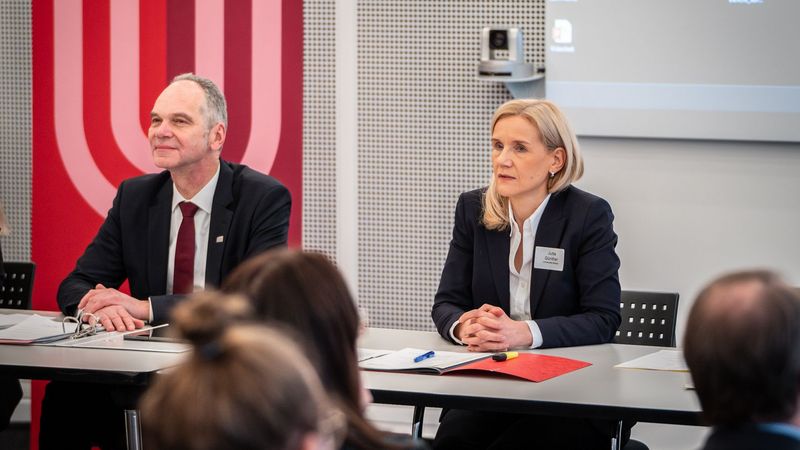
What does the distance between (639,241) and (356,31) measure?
5.89ft

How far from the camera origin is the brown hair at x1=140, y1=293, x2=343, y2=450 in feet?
3.62

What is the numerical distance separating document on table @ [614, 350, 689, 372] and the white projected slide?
76.2 inches

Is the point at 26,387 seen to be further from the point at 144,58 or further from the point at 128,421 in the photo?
the point at 128,421

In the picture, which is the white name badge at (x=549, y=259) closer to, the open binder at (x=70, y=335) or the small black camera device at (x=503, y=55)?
the open binder at (x=70, y=335)

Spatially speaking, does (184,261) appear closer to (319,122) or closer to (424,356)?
(424,356)

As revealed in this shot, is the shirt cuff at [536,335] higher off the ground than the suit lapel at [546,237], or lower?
lower

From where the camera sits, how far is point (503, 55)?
4.84 metres

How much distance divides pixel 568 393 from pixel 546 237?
3.31 feet

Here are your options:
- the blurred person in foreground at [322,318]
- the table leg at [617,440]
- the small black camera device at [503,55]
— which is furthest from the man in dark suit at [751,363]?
the small black camera device at [503,55]

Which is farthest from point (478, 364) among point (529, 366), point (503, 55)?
point (503, 55)

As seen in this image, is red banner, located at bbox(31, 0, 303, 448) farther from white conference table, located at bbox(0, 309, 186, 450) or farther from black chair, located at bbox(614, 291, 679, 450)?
white conference table, located at bbox(0, 309, 186, 450)

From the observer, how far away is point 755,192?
482 centimetres

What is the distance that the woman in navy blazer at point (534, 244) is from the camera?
335 cm

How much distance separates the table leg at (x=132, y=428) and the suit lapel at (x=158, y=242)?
3.23ft
